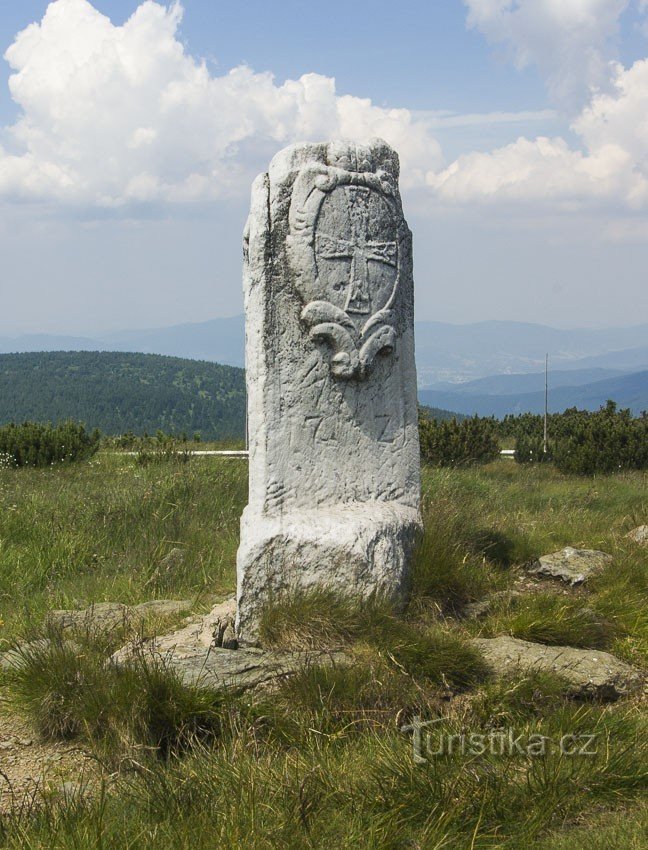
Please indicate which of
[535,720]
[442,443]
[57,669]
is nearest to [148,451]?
[442,443]

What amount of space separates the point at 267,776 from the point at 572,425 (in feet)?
41.1

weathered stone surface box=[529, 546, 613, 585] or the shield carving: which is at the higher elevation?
the shield carving

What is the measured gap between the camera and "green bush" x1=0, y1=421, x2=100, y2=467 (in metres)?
12.0

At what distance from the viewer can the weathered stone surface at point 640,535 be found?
678 centimetres

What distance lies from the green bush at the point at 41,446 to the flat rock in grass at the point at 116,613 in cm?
661

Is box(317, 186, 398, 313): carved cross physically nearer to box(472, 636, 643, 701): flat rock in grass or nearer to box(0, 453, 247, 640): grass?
box(472, 636, 643, 701): flat rock in grass

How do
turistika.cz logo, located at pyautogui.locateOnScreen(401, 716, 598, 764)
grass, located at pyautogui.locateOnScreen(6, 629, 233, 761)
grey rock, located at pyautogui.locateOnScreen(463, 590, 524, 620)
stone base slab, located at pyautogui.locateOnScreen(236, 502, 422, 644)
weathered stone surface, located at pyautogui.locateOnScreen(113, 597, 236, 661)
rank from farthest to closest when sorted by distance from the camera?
grey rock, located at pyautogui.locateOnScreen(463, 590, 524, 620), stone base slab, located at pyautogui.locateOnScreen(236, 502, 422, 644), weathered stone surface, located at pyautogui.locateOnScreen(113, 597, 236, 661), grass, located at pyautogui.locateOnScreen(6, 629, 233, 761), turistika.cz logo, located at pyautogui.locateOnScreen(401, 716, 598, 764)

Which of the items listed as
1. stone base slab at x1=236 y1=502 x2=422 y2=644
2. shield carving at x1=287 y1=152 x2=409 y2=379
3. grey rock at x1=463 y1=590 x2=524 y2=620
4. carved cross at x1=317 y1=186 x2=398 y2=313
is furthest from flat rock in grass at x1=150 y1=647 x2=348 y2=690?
carved cross at x1=317 y1=186 x2=398 y2=313

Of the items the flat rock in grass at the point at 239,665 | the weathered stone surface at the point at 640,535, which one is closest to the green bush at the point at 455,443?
the weathered stone surface at the point at 640,535

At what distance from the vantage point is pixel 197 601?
5.82 m

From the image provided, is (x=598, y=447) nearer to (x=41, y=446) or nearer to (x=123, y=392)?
(x=41, y=446)

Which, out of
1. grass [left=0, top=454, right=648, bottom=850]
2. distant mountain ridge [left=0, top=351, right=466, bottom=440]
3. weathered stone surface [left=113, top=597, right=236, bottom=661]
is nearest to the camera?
grass [left=0, top=454, right=648, bottom=850]

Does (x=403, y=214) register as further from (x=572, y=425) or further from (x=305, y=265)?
(x=572, y=425)

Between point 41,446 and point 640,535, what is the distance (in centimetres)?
850
